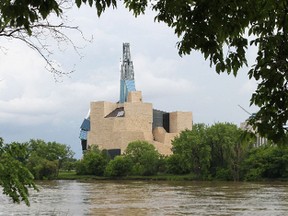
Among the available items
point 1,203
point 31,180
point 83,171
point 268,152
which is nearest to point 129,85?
point 83,171

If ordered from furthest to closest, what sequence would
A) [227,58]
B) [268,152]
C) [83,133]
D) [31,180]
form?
1. [83,133]
2. [268,152]
3. [31,180]
4. [227,58]

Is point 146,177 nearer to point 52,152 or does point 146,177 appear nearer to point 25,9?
point 52,152

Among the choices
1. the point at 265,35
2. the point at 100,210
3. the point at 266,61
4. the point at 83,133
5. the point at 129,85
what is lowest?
the point at 100,210

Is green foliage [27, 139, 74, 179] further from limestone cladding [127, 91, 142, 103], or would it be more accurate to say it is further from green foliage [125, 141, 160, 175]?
limestone cladding [127, 91, 142, 103]

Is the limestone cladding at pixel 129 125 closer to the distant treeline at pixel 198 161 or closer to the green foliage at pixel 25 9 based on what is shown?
the distant treeline at pixel 198 161

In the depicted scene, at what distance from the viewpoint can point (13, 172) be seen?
712cm

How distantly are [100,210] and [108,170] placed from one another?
184 feet

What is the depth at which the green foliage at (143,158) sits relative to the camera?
259 ft

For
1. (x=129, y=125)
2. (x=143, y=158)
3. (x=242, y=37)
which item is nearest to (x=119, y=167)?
(x=143, y=158)

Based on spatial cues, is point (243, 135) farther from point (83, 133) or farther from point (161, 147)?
point (83, 133)

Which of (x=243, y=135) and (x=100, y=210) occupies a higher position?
(x=243, y=135)

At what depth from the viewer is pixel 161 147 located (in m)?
106

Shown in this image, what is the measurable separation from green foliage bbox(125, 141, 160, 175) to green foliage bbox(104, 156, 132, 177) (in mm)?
1050

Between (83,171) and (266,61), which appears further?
(83,171)
